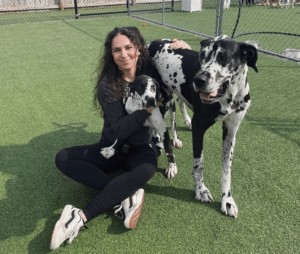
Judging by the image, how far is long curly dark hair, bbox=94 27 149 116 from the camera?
2.52 meters

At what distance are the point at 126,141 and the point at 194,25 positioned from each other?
356 inches

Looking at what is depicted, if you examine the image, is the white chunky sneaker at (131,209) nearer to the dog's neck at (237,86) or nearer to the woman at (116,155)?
the woman at (116,155)

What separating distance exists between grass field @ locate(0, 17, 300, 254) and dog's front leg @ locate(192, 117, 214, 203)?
0.07 metres

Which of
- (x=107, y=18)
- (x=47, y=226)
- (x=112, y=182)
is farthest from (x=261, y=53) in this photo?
(x=107, y=18)

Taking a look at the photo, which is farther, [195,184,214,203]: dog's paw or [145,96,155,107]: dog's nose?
[195,184,214,203]: dog's paw

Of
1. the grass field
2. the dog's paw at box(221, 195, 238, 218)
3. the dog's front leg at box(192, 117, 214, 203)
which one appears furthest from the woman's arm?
the dog's paw at box(221, 195, 238, 218)

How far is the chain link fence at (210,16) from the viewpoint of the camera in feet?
24.0

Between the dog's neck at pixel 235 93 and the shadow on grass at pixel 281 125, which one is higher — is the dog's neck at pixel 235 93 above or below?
above

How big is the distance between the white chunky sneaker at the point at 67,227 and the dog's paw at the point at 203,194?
3.47 feet

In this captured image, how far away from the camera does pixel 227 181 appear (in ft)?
8.06

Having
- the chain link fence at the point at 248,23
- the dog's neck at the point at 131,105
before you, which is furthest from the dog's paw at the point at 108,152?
the chain link fence at the point at 248,23

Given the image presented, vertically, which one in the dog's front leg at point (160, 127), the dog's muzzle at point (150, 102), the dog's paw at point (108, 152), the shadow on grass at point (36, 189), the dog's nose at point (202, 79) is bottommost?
the shadow on grass at point (36, 189)

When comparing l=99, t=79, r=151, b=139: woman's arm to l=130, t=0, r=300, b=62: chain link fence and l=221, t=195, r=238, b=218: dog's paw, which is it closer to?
l=221, t=195, r=238, b=218: dog's paw

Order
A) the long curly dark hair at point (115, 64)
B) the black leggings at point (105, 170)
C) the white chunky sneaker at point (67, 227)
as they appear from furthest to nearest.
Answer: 1. the long curly dark hair at point (115, 64)
2. the black leggings at point (105, 170)
3. the white chunky sneaker at point (67, 227)
